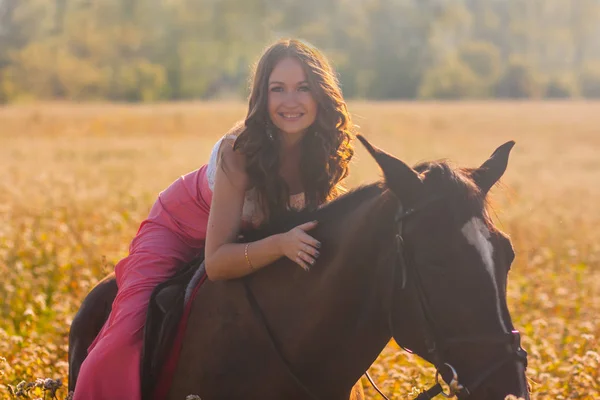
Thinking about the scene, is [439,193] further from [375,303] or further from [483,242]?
[375,303]

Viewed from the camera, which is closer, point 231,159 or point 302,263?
point 302,263

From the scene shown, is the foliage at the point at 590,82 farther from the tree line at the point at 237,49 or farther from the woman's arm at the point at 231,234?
the woman's arm at the point at 231,234

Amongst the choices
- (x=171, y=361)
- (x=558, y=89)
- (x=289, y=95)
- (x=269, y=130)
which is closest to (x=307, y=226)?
(x=269, y=130)

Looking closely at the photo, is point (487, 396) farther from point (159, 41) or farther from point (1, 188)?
point (159, 41)

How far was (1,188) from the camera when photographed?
14.0 meters

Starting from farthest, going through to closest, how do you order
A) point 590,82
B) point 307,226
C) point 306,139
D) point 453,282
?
point 590,82, point 306,139, point 307,226, point 453,282

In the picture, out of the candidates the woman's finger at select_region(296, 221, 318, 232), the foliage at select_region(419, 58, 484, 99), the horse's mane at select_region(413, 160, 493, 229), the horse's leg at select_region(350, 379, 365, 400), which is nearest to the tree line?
the foliage at select_region(419, 58, 484, 99)

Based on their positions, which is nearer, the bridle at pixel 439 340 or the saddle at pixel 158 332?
the bridle at pixel 439 340

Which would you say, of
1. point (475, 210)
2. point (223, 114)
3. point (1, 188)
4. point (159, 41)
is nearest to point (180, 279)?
point (475, 210)

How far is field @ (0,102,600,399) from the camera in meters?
5.40

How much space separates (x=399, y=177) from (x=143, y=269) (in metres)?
1.45

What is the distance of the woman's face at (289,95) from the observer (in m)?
3.68

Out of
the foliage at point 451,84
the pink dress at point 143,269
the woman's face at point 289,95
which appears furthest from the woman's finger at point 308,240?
the foliage at point 451,84

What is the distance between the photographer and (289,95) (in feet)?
12.1
